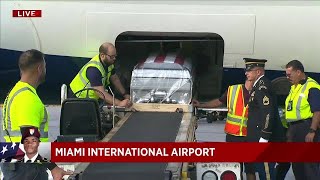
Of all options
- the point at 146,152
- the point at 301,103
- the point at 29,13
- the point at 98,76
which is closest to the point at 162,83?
the point at 98,76

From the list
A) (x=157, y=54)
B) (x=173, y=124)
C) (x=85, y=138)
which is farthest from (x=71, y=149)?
(x=157, y=54)

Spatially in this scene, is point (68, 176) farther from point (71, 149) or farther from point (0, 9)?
point (0, 9)

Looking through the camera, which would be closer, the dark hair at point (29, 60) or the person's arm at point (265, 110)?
the dark hair at point (29, 60)

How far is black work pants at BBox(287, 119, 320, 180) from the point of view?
583 cm

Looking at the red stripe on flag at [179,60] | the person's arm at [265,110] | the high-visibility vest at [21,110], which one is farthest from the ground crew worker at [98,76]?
the high-visibility vest at [21,110]

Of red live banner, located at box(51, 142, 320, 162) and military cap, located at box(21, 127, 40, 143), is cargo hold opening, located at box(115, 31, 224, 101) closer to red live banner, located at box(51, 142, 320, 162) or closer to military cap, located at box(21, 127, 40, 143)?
red live banner, located at box(51, 142, 320, 162)

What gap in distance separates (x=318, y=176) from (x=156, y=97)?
1.87m

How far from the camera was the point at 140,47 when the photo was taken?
7.95m

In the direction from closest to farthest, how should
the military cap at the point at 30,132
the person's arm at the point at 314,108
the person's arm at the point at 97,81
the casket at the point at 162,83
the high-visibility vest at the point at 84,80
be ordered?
the military cap at the point at 30,132 < the person's arm at the point at 314,108 < the person's arm at the point at 97,81 < the high-visibility vest at the point at 84,80 < the casket at the point at 162,83

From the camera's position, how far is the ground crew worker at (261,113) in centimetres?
553

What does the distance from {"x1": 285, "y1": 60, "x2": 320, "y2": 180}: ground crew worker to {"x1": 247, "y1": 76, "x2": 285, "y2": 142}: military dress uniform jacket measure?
0.23 m

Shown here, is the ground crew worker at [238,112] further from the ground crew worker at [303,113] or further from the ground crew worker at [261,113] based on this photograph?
the ground crew worker at [303,113]

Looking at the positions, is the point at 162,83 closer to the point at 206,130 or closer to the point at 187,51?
the point at 187,51

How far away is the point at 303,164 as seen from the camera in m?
5.81
